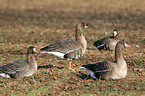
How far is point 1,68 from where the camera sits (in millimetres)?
10289

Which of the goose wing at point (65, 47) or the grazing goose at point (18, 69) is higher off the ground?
the goose wing at point (65, 47)

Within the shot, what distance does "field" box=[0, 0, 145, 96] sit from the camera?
31.3 ft

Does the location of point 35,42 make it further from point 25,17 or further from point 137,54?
point 25,17

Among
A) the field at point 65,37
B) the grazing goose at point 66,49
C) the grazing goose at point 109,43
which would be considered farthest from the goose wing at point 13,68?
the grazing goose at point 109,43

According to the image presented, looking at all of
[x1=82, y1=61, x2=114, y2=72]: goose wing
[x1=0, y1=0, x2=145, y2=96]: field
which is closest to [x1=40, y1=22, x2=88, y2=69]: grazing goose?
[x1=0, y1=0, x2=145, y2=96]: field

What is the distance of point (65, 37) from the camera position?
19.0 meters

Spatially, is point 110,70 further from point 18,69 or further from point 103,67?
point 18,69

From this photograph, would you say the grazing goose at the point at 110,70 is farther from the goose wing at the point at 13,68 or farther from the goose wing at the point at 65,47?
the goose wing at the point at 13,68

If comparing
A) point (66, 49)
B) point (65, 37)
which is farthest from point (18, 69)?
point (65, 37)

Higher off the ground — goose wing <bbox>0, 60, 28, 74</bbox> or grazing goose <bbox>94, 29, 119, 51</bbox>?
grazing goose <bbox>94, 29, 119, 51</bbox>

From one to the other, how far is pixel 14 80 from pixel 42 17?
18592mm

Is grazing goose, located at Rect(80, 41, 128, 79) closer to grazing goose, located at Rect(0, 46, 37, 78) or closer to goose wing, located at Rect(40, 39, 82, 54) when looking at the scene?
goose wing, located at Rect(40, 39, 82, 54)

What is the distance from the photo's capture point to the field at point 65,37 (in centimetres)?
955

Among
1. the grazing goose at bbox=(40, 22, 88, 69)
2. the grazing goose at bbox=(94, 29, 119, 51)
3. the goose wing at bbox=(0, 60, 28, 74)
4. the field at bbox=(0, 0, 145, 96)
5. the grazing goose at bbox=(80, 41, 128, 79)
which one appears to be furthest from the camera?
the grazing goose at bbox=(94, 29, 119, 51)
